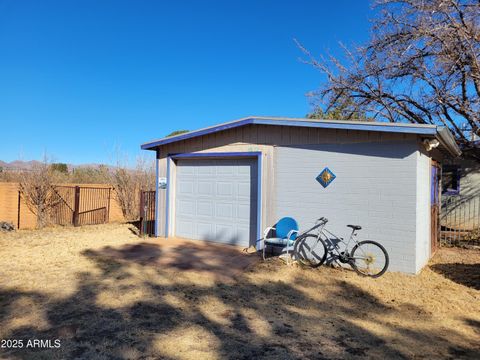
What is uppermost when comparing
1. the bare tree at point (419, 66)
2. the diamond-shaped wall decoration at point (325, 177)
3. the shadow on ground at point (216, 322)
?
the bare tree at point (419, 66)

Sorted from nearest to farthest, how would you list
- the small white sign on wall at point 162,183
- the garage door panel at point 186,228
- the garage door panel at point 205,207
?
the garage door panel at point 205,207 < the garage door panel at point 186,228 < the small white sign on wall at point 162,183

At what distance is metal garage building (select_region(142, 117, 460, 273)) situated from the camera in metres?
5.64

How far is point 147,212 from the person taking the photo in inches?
364

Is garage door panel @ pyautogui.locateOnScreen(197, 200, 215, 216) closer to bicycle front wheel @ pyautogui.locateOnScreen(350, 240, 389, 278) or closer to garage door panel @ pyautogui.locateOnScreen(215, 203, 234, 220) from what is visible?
garage door panel @ pyautogui.locateOnScreen(215, 203, 234, 220)

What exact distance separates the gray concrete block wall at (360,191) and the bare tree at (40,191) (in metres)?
9.04

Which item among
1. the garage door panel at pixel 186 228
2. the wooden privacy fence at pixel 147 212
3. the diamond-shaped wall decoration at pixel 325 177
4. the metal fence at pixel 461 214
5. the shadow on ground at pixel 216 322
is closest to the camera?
the shadow on ground at pixel 216 322

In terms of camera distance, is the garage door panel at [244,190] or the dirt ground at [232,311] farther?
the garage door panel at [244,190]

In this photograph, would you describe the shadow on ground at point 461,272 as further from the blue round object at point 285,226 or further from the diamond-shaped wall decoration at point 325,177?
the blue round object at point 285,226

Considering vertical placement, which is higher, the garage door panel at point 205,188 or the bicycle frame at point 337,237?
the garage door panel at point 205,188

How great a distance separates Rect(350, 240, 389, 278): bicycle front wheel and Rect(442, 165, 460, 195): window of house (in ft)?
24.1

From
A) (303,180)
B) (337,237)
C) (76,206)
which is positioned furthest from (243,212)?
(76,206)

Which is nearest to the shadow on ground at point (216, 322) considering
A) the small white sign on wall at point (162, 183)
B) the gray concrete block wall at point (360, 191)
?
the gray concrete block wall at point (360, 191)

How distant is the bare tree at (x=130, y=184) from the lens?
14.5 metres

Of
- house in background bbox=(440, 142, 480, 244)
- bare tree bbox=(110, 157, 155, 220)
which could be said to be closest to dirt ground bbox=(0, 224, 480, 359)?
house in background bbox=(440, 142, 480, 244)
